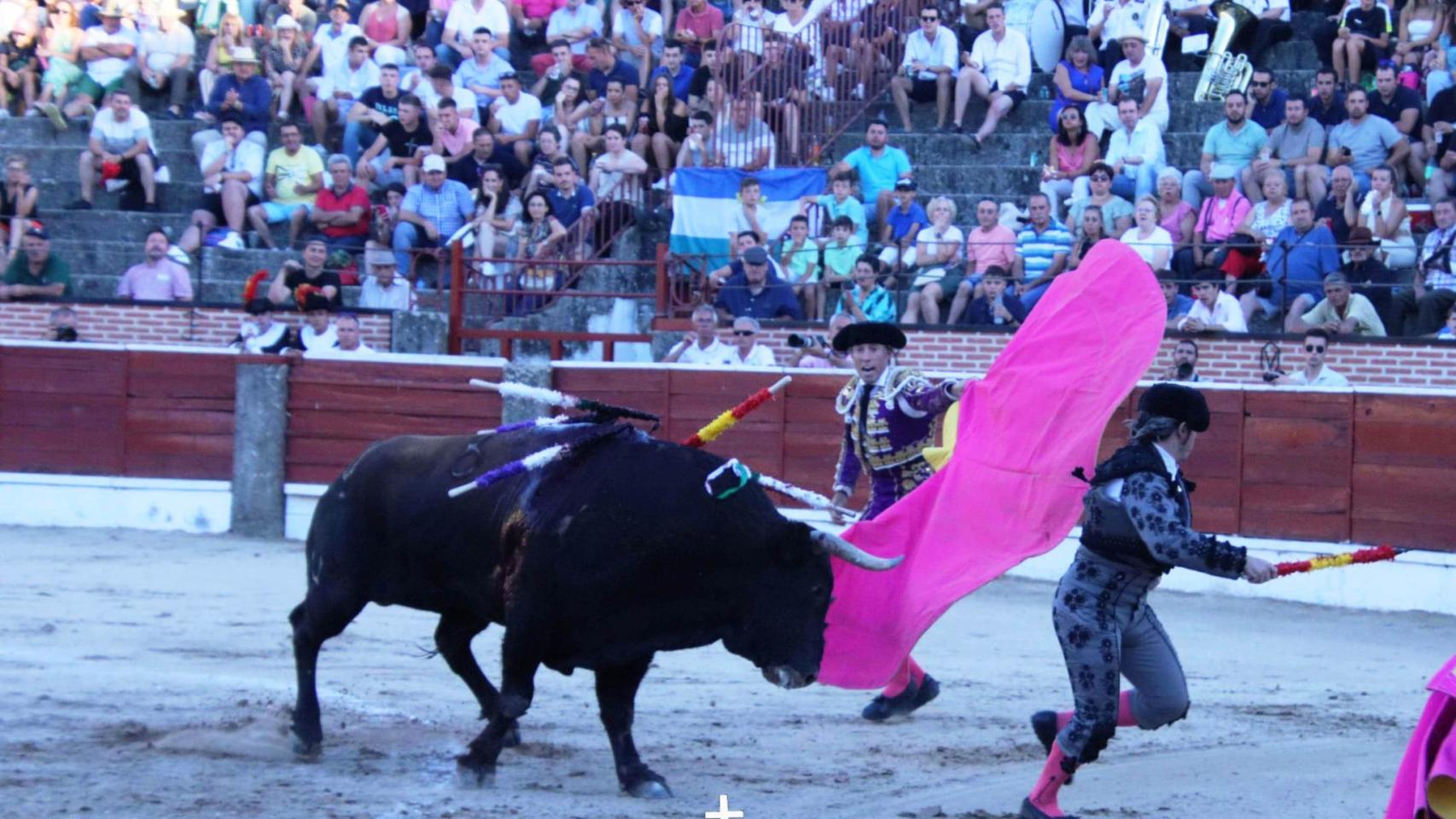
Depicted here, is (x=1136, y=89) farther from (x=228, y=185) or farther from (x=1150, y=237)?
(x=228, y=185)

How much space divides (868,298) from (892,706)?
529 centimetres

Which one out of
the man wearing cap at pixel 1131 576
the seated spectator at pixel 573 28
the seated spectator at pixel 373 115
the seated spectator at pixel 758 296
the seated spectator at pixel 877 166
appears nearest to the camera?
the man wearing cap at pixel 1131 576

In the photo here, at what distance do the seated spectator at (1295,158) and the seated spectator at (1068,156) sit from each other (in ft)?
3.28

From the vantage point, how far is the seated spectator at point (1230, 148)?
11.6 metres

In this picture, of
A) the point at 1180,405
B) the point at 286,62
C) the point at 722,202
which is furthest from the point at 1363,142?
the point at 286,62

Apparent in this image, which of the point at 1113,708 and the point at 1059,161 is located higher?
the point at 1059,161

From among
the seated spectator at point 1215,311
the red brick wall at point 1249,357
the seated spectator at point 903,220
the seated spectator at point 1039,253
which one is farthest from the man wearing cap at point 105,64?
the seated spectator at point 1215,311

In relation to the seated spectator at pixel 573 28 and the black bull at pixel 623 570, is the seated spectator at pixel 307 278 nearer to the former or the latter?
the seated spectator at pixel 573 28

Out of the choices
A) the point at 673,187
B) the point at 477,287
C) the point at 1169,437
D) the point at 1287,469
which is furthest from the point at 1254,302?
the point at 1169,437

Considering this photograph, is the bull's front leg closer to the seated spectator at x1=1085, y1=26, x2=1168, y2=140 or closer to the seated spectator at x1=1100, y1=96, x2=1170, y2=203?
the seated spectator at x1=1100, y1=96, x2=1170, y2=203

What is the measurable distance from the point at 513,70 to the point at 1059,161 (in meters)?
4.73

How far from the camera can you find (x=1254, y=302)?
34.8 ft

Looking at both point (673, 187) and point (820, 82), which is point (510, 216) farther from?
point (820, 82)

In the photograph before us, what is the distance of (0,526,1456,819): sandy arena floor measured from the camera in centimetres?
491
